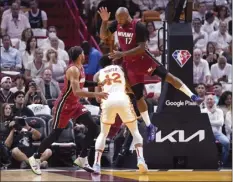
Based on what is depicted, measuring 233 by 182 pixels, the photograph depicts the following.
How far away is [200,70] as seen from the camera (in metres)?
17.1

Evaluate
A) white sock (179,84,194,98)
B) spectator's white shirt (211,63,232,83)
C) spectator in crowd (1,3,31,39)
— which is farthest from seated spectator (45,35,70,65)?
white sock (179,84,194,98)

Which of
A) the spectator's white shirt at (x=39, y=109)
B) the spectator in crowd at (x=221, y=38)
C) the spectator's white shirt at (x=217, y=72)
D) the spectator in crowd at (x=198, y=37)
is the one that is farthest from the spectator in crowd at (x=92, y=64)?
the spectator in crowd at (x=221, y=38)

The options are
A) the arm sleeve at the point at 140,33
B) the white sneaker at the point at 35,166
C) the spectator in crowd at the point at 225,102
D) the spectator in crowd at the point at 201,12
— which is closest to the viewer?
the white sneaker at the point at 35,166

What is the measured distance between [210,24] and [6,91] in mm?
6971

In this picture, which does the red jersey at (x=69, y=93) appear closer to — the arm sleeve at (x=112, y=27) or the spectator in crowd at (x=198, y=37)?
the arm sleeve at (x=112, y=27)

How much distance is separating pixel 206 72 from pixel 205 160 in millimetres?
3814

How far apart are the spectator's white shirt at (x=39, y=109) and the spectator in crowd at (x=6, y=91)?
0.44 meters

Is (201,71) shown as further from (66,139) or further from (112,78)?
(112,78)

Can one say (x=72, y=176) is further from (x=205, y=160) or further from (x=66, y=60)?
(x=66, y=60)

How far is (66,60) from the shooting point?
17.3 m

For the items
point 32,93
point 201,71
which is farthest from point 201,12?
point 32,93

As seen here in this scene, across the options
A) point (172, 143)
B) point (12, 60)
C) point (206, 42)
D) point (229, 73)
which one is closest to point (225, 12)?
point (206, 42)

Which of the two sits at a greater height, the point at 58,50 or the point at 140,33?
the point at 58,50

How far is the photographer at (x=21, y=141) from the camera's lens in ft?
44.8
